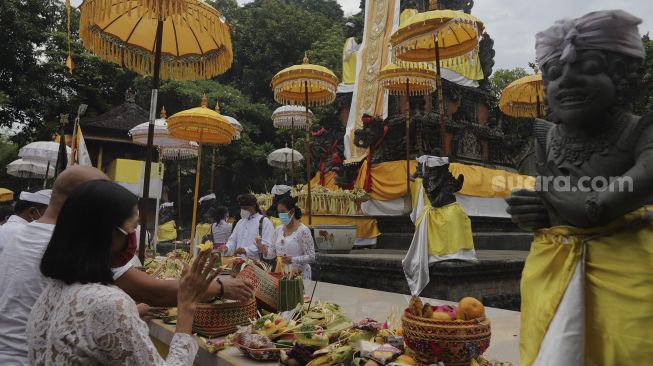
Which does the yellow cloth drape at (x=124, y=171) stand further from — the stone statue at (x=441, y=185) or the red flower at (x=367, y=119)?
the stone statue at (x=441, y=185)

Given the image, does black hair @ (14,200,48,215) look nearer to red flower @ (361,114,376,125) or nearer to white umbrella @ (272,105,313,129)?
white umbrella @ (272,105,313,129)

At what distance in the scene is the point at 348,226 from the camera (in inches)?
403

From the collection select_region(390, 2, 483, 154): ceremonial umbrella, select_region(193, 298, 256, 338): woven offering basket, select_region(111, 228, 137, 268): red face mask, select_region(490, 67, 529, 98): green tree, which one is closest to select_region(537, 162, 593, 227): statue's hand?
select_region(111, 228, 137, 268): red face mask

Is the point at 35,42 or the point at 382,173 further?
the point at 35,42

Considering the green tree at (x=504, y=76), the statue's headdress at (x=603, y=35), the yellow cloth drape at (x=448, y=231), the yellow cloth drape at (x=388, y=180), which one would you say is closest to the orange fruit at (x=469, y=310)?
the statue's headdress at (x=603, y=35)

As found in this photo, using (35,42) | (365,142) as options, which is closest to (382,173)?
(365,142)

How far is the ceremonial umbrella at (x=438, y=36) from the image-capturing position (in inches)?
283

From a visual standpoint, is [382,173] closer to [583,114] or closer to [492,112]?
[492,112]

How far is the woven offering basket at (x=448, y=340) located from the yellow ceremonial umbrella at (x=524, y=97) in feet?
28.3

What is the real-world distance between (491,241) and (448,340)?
10.4 meters

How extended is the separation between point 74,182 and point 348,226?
8.26m

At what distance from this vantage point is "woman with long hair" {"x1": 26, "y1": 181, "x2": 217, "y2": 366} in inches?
57.2

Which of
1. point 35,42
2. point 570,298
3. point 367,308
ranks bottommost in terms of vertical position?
point 367,308

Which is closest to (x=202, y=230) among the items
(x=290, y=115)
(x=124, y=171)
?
(x=290, y=115)
